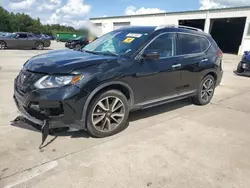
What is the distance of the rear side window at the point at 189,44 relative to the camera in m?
4.57

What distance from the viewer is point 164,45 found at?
4242mm

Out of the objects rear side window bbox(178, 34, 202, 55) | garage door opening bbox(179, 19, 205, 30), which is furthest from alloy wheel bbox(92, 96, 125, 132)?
garage door opening bbox(179, 19, 205, 30)

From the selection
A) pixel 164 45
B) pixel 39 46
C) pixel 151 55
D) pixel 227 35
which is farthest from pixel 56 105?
pixel 227 35

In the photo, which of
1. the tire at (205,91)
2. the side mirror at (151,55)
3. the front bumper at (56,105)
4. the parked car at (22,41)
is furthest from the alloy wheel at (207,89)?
the parked car at (22,41)

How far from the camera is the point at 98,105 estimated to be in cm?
343

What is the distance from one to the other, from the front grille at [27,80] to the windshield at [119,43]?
130 centimetres

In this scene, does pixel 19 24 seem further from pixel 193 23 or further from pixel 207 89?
pixel 207 89

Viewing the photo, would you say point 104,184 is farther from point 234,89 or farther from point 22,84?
point 234,89

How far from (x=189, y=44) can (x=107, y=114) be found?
2405 millimetres

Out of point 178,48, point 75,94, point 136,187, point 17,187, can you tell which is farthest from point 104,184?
point 178,48

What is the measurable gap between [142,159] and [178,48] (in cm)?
240

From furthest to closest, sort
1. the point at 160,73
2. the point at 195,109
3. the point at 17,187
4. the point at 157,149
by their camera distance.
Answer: the point at 195,109 < the point at 160,73 < the point at 157,149 < the point at 17,187

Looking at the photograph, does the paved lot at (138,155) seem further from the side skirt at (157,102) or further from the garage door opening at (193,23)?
the garage door opening at (193,23)

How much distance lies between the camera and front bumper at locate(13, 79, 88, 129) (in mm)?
3049
